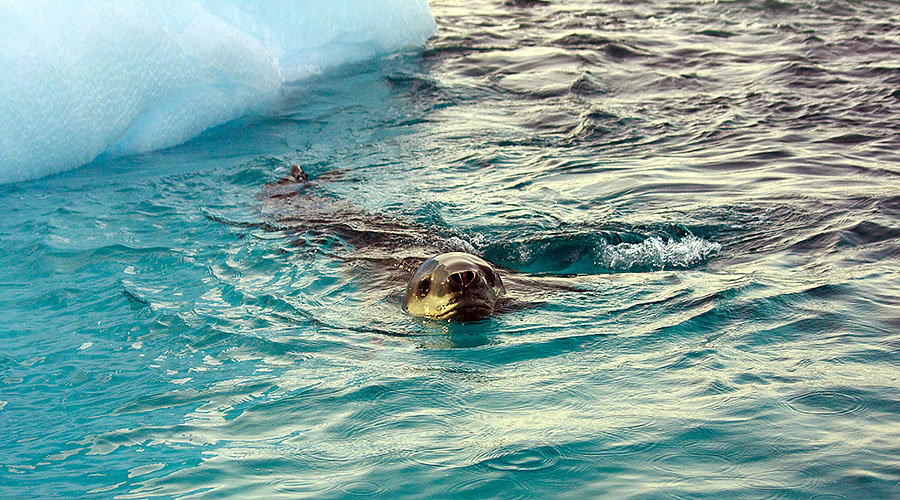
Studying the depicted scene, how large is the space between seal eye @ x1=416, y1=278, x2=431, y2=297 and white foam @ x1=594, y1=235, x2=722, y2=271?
57.6 inches

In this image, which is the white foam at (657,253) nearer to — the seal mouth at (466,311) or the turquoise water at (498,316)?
the turquoise water at (498,316)

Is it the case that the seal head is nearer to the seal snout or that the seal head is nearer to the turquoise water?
the seal snout

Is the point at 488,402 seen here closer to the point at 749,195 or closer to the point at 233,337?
the point at 233,337

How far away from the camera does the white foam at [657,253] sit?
5887 mm

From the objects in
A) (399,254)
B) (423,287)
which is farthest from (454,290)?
(399,254)

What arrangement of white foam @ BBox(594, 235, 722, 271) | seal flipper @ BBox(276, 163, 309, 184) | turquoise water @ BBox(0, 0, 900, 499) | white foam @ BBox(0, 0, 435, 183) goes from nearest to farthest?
1. turquoise water @ BBox(0, 0, 900, 499)
2. white foam @ BBox(594, 235, 722, 271)
3. seal flipper @ BBox(276, 163, 309, 184)
4. white foam @ BBox(0, 0, 435, 183)

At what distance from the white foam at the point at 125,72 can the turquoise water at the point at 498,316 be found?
289mm

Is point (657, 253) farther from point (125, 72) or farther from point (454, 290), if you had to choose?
point (125, 72)

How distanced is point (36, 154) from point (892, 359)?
7.55 metres

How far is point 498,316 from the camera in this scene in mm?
5062

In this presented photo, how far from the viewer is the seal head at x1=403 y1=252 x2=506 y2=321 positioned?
195 inches

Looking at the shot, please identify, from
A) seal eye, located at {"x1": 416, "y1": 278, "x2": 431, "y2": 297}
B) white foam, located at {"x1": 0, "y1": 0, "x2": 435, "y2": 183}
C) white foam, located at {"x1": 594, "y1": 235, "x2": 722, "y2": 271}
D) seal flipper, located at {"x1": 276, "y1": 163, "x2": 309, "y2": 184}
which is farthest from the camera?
white foam, located at {"x1": 0, "y1": 0, "x2": 435, "y2": 183}

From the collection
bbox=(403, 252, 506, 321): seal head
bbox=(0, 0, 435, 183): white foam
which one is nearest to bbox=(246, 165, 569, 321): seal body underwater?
bbox=(403, 252, 506, 321): seal head

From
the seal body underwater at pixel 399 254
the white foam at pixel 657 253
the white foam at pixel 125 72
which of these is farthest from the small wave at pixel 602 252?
the white foam at pixel 125 72
